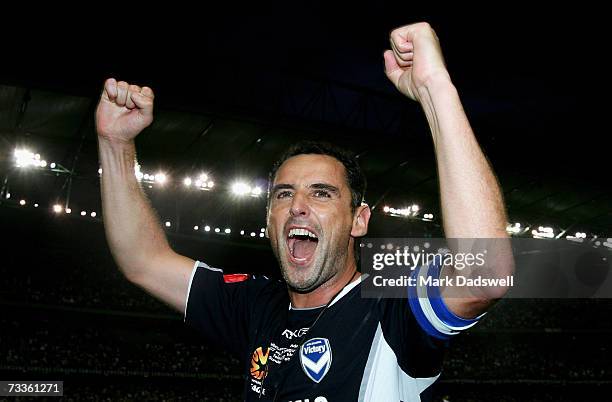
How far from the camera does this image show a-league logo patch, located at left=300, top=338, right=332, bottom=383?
2.19 meters

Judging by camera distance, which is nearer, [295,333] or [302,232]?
[295,333]

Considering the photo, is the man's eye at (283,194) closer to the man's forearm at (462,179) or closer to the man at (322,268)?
the man at (322,268)

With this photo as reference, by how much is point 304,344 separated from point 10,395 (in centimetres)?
1596

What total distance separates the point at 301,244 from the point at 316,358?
1.08 meters

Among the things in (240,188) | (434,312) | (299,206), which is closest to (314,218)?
(299,206)

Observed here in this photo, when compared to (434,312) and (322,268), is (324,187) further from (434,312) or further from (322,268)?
(434,312)

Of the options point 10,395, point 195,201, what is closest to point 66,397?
point 10,395

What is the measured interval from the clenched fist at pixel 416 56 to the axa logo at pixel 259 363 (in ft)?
4.96

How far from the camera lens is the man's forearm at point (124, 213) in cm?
284

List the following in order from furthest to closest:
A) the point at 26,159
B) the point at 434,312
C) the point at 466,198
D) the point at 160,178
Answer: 1. the point at 160,178
2. the point at 26,159
3. the point at 434,312
4. the point at 466,198

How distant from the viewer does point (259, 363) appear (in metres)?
2.49

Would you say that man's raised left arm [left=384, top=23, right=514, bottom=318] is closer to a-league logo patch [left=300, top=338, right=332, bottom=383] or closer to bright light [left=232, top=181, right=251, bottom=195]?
a-league logo patch [left=300, top=338, right=332, bottom=383]

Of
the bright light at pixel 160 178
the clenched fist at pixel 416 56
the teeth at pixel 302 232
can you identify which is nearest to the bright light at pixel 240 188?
the bright light at pixel 160 178

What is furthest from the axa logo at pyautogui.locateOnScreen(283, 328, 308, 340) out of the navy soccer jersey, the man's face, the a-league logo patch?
the man's face
